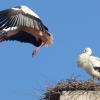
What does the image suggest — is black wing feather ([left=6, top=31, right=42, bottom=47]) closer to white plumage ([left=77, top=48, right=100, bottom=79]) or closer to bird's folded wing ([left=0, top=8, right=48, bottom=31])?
bird's folded wing ([left=0, top=8, right=48, bottom=31])

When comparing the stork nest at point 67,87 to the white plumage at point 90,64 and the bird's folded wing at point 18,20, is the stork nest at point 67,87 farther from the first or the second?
the bird's folded wing at point 18,20

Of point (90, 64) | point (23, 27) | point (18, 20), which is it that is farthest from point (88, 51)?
point (18, 20)

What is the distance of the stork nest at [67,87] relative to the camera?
37.4 feet

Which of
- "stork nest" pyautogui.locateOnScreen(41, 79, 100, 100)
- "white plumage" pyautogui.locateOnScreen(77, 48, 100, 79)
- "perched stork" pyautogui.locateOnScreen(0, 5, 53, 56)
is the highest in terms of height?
"perched stork" pyautogui.locateOnScreen(0, 5, 53, 56)

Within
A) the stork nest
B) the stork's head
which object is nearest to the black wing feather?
the stork's head

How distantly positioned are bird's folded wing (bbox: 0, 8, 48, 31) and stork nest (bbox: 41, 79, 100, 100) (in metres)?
1.26

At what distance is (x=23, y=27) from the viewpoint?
1221cm

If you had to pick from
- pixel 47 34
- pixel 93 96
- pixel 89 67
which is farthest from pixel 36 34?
pixel 93 96

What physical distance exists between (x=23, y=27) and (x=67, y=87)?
1.54m

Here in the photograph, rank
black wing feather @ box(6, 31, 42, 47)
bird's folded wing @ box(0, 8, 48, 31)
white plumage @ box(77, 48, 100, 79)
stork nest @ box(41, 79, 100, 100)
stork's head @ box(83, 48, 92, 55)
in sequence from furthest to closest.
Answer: stork's head @ box(83, 48, 92, 55) < black wing feather @ box(6, 31, 42, 47) < white plumage @ box(77, 48, 100, 79) < bird's folded wing @ box(0, 8, 48, 31) < stork nest @ box(41, 79, 100, 100)

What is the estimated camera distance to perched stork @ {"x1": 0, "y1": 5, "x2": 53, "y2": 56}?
12.0 metres

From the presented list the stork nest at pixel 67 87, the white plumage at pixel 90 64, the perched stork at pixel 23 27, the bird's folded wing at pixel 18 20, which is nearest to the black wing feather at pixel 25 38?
the perched stork at pixel 23 27

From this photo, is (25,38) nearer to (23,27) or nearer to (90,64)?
(23,27)

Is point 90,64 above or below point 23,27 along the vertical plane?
below
